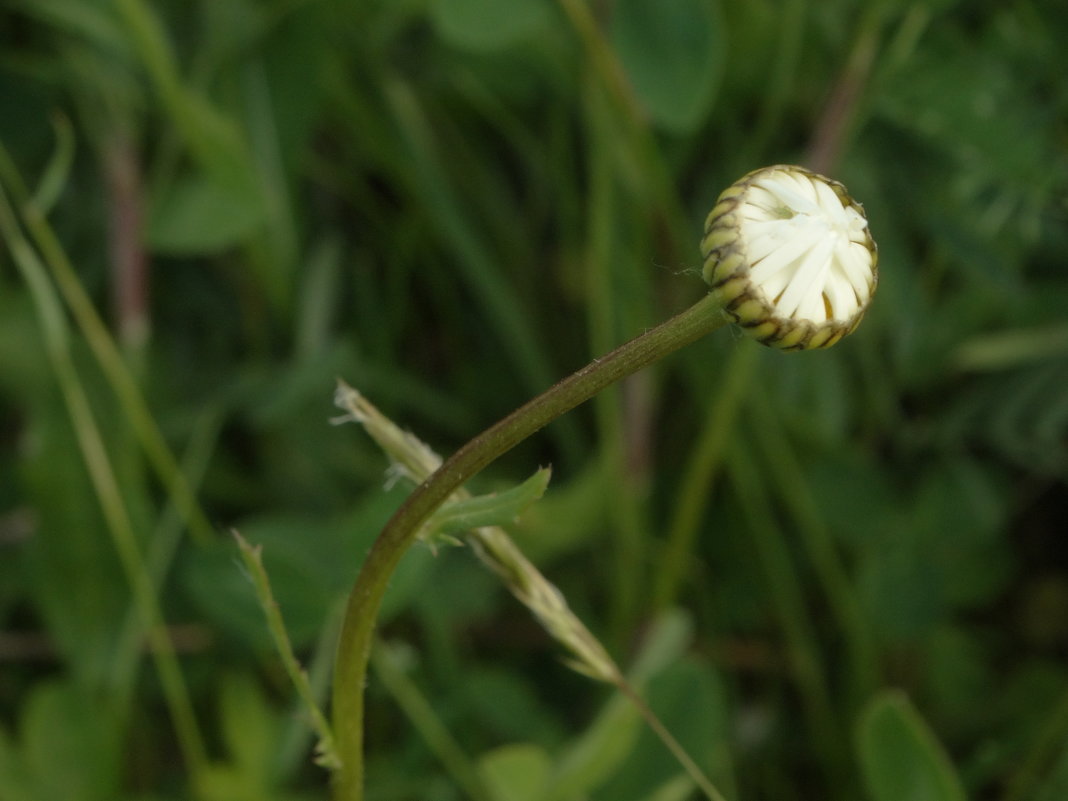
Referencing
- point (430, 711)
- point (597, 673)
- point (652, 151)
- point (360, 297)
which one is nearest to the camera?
point (597, 673)

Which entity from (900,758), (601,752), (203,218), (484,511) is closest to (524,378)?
(203,218)

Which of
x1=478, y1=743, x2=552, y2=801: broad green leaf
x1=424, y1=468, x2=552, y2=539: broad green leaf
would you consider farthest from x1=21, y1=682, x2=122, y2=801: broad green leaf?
x1=424, y1=468, x2=552, y2=539: broad green leaf

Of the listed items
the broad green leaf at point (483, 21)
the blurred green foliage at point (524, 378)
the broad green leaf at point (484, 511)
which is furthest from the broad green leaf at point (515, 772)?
the broad green leaf at point (483, 21)

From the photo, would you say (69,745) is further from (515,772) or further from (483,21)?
(483,21)

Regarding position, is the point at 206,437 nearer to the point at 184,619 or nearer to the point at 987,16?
the point at 184,619

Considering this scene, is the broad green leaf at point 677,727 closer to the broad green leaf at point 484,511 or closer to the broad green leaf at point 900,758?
→ the broad green leaf at point 900,758

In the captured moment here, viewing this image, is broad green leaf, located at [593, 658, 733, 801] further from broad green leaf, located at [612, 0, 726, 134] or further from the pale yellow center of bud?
the pale yellow center of bud

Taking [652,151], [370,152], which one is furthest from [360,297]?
[652,151]
